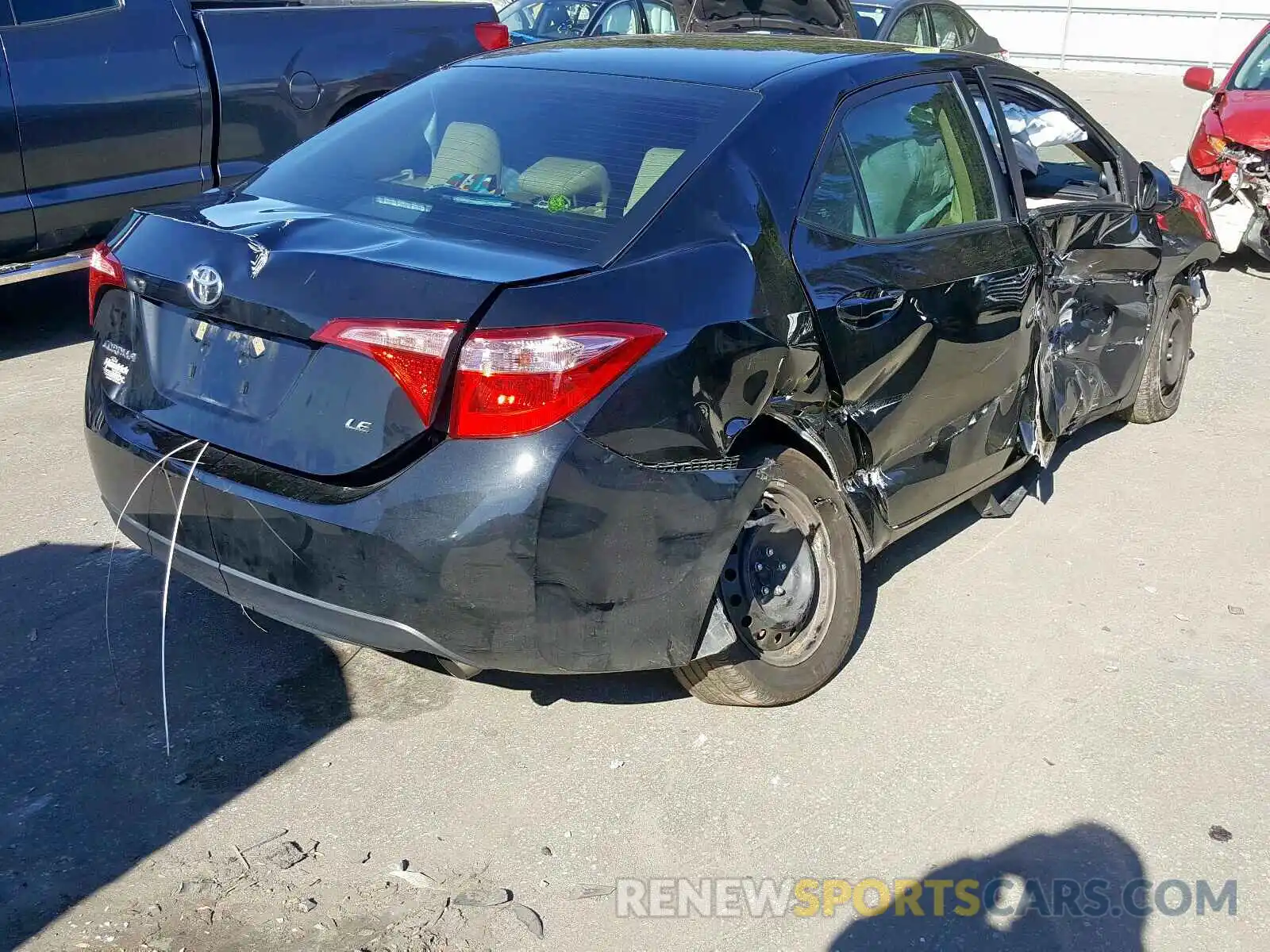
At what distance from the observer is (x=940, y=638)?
14.2ft

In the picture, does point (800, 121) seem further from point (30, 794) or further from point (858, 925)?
point (30, 794)

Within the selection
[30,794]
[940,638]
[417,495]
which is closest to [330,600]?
[417,495]

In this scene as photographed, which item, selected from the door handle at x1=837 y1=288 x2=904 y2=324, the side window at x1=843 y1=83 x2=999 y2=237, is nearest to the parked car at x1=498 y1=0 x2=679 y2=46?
the side window at x1=843 y1=83 x2=999 y2=237

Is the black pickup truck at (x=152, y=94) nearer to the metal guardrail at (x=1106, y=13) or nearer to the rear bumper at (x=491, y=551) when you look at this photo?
the rear bumper at (x=491, y=551)

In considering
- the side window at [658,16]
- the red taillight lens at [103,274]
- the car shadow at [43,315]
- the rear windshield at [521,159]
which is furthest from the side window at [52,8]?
the side window at [658,16]

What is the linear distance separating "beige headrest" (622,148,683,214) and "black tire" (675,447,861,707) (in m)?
0.74

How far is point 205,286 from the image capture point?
3246mm

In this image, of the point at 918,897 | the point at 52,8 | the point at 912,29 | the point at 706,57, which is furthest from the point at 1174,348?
the point at 912,29

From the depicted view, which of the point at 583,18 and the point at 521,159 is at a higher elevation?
the point at 521,159

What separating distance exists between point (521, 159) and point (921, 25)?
1026 centimetres

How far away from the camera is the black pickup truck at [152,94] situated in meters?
6.54

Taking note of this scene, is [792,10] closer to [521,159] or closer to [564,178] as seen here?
[521,159]

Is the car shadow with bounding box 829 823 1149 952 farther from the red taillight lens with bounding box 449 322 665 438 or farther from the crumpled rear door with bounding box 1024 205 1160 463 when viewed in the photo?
the crumpled rear door with bounding box 1024 205 1160 463

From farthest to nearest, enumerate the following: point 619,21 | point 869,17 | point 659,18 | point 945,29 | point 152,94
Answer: point 945,29 → point 659,18 → point 619,21 → point 869,17 → point 152,94
